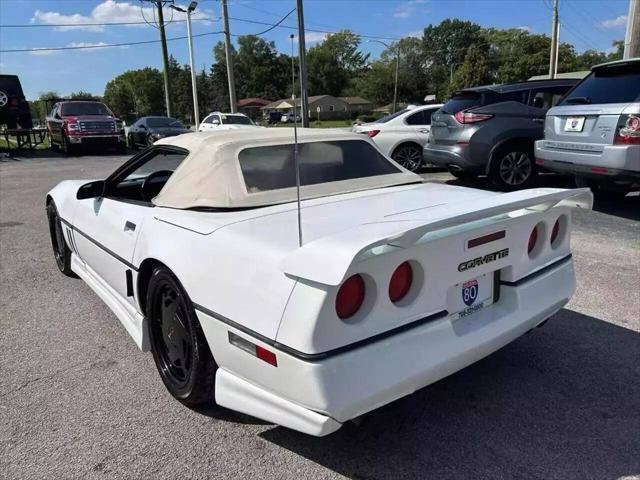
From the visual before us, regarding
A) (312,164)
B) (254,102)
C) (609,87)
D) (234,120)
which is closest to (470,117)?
(609,87)

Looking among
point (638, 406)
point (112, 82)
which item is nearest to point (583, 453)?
point (638, 406)

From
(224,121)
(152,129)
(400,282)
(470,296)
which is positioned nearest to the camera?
(400,282)

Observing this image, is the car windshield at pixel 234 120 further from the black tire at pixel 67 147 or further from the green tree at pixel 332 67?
the green tree at pixel 332 67

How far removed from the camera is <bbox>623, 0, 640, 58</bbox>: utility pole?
32.7 ft

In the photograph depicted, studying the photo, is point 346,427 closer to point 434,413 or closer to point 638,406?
point 434,413

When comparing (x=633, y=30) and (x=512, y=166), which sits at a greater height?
(x=633, y=30)

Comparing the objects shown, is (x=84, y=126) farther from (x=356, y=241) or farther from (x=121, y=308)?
(x=356, y=241)

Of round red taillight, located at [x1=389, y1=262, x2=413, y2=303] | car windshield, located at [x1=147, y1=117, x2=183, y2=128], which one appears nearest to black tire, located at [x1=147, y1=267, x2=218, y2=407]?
round red taillight, located at [x1=389, y1=262, x2=413, y2=303]

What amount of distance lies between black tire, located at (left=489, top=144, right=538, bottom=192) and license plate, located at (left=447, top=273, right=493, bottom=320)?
20.2 feet

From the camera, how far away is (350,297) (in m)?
2.01

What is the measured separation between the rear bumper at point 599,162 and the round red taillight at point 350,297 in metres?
5.12

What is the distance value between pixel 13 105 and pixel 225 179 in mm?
22555

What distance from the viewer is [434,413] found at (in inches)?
106

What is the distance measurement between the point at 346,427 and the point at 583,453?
106 centimetres
